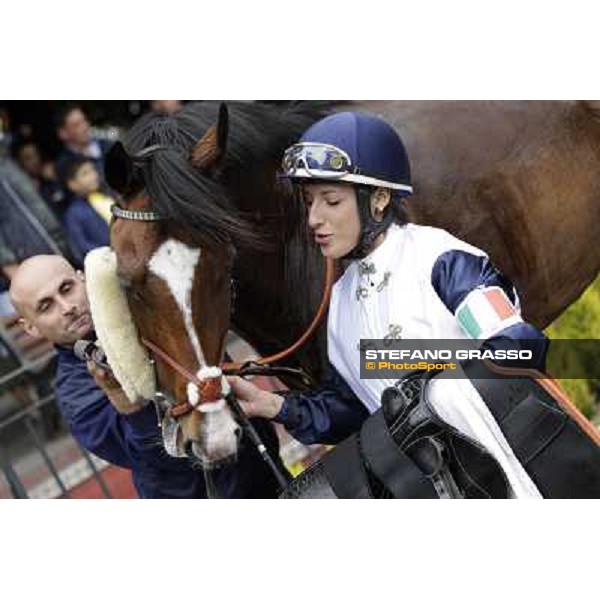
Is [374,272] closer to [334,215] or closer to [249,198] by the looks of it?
[334,215]

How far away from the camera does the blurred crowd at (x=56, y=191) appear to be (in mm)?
2125

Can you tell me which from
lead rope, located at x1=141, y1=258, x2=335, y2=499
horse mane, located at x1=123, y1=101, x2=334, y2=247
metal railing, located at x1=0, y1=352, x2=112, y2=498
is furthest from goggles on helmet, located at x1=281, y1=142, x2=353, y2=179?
metal railing, located at x1=0, y1=352, x2=112, y2=498

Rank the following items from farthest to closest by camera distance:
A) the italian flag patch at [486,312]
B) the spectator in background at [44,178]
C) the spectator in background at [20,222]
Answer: the spectator in background at [44,178] → the spectator in background at [20,222] → the italian flag patch at [486,312]

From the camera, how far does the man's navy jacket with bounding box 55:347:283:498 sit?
2.13 metres

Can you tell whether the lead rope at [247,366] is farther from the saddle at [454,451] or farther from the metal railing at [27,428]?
the metal railing at [27,428]

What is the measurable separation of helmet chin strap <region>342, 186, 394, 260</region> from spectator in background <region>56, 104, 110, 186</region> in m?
0.59

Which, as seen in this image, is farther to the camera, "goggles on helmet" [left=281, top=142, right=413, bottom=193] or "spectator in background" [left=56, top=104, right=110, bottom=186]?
"spectator in background" [left=56, top=104, right=110, bottom=186]

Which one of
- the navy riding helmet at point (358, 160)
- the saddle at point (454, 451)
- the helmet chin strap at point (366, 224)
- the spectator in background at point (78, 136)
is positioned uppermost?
the spectator in background at point (78, 136)

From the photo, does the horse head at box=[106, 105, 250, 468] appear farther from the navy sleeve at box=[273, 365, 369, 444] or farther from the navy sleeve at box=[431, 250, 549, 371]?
the navy sleeve at box=[431, 250, 549, 371]

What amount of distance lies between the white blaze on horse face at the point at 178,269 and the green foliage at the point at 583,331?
31.3 inches

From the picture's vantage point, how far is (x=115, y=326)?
1.93 metres

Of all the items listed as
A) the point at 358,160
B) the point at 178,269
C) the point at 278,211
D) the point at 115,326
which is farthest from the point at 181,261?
the point at 358,160

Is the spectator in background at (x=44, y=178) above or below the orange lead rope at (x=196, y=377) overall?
above

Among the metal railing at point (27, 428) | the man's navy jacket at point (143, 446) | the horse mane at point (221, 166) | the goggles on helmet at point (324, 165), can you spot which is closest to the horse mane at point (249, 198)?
the horse mane at point (221, 166)
